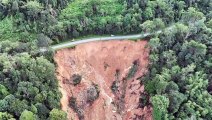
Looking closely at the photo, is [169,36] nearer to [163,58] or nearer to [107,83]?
[163,58]

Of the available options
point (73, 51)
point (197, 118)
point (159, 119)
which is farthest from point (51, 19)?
point (197, 118)

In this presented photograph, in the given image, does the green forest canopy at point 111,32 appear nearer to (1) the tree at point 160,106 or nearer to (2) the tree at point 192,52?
(2) the tree at point 192,52

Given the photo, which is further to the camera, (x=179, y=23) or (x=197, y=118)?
(x=179, y=23)

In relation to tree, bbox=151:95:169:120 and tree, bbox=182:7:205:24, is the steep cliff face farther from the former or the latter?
tree, bbox=182:7:205:24

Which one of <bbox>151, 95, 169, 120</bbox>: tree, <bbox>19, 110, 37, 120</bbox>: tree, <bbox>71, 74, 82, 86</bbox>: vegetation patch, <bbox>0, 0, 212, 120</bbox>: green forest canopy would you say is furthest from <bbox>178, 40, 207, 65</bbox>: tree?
<bbox>19, 110, 37, 120</bbox>: tree

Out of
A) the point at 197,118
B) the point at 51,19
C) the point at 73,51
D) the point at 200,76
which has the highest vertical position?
the point at 51,19

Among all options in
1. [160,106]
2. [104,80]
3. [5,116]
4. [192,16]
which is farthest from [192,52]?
[5,116]
